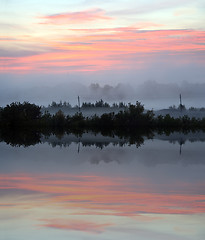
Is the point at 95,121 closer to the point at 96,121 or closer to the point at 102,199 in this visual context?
the point at 96,121

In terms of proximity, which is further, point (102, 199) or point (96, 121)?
point (96, 121)

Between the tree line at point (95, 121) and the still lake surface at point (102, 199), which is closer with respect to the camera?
the still lake surface at point (102, 199)

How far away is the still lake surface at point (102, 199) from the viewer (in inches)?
250

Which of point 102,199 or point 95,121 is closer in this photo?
point 102,199

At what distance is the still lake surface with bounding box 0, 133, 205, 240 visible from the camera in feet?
20.8

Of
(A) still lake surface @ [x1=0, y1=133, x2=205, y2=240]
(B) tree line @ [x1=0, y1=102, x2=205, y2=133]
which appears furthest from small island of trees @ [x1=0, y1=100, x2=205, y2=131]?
(A) still lake surface @ [x1=0, y1=133, x2=205, y2=240]

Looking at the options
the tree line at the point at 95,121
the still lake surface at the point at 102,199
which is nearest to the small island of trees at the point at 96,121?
the tree line at the point at 95,121

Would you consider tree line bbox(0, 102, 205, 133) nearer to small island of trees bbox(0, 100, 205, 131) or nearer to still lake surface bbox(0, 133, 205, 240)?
small island of trees bbox(0, 100, 205, 131)

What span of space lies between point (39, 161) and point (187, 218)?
8135 mm

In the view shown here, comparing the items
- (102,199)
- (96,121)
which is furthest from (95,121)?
(102,199)

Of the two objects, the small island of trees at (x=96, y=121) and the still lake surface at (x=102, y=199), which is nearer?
the still lake surface at (x=102, y=199)

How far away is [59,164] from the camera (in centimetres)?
1408

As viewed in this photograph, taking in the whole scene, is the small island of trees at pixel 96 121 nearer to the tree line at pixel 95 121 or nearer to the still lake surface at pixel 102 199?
the tree line at pixel 95 121

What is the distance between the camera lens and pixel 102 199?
8.44 m
